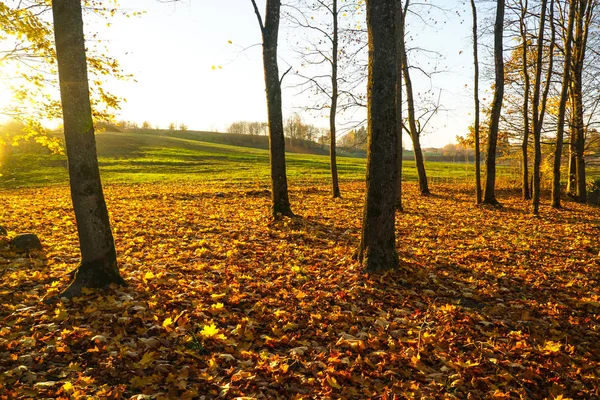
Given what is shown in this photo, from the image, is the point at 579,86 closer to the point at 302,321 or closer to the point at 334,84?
the point at 334,84

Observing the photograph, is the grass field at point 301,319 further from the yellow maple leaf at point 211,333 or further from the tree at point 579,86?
the tree at point 579,86

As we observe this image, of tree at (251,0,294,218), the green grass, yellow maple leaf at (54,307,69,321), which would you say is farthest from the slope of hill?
yellow maple leaf at (54,307,69,321)

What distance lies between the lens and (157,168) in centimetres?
3659

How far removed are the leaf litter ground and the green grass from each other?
2046cm

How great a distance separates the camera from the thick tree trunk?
571cm

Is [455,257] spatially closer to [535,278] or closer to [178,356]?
[535,278]

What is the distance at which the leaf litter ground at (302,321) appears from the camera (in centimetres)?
344

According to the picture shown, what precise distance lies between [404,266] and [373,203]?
1.48 metres

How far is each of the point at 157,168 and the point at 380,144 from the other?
3521 cm

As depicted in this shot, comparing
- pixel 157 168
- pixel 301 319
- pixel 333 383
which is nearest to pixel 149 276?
pixel 301 319

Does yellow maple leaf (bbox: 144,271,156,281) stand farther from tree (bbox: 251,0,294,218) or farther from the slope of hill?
the slope of hill

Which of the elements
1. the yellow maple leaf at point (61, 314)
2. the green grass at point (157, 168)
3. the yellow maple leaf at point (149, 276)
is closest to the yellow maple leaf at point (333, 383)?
the yellow maple leaf at point (61, 314)

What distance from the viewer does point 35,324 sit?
4180mm

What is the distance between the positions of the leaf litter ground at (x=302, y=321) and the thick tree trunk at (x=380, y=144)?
1.68 feet
